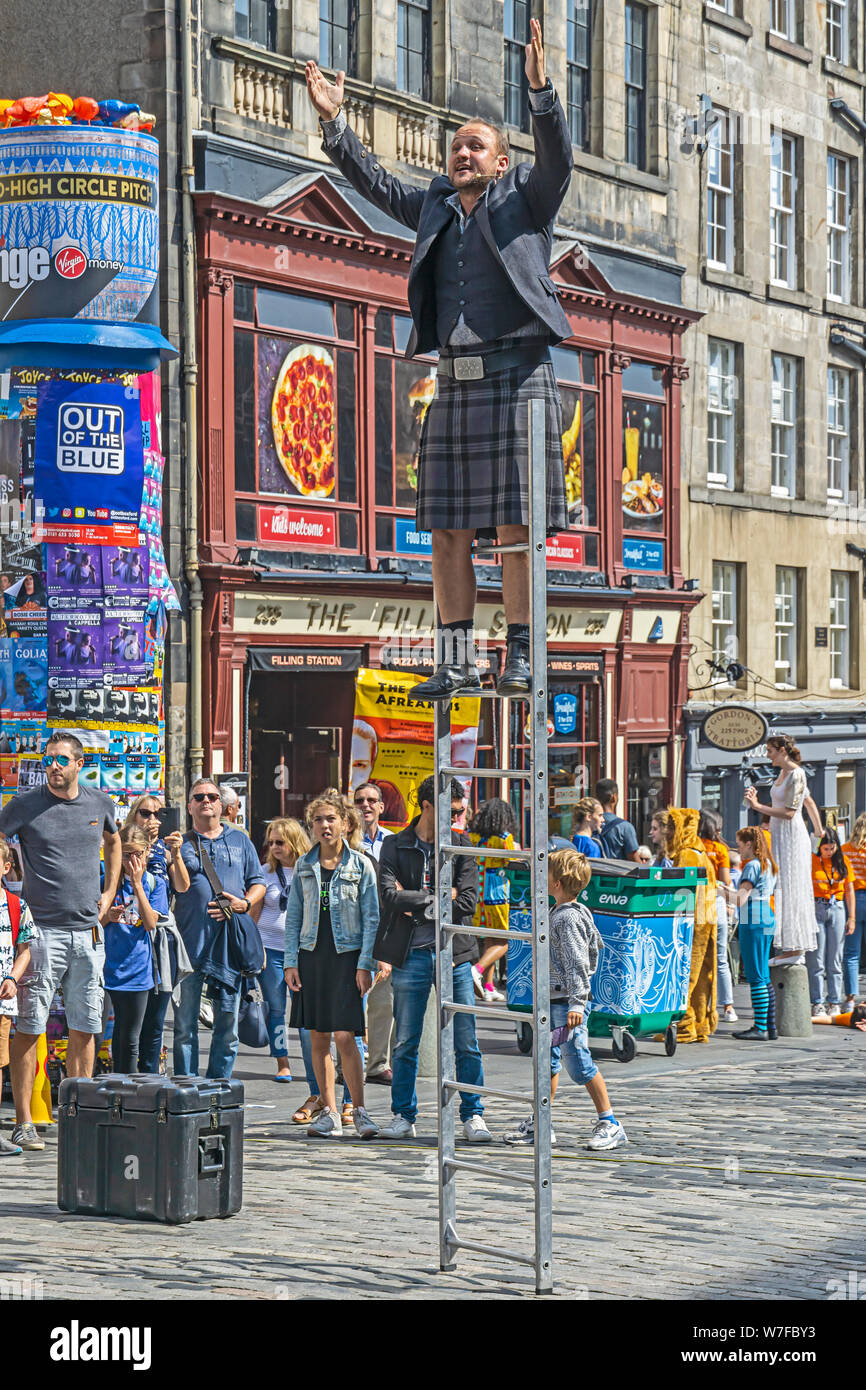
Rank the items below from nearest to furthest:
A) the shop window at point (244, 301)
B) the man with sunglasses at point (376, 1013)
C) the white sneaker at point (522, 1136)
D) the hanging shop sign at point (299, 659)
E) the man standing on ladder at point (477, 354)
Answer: the man standing on ladder at point (477, 354) < the white sneaker at point (522, 1136) < the man with sunglasses at point (376, 1013) < the shop window at point (244, 301) < the hanging shop sign at point (299, 659)

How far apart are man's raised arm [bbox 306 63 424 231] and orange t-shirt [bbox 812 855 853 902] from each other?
10.9m

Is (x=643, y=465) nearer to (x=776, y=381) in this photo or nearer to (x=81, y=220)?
(x=776, y=381)

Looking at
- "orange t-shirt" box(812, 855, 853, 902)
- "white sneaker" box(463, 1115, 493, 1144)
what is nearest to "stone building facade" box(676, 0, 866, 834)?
"orange t-shirt" box(812, 855, 853, 902)

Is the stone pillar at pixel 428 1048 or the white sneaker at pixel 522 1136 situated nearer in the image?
the white sneaker at pixel 522 1136

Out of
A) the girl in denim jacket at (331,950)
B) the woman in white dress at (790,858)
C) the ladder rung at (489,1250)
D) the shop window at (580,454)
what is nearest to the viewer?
the ladder rung at (489,1250)

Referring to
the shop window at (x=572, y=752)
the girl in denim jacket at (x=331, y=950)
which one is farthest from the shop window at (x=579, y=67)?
the girl in denim jacket at (x=331, y=950)

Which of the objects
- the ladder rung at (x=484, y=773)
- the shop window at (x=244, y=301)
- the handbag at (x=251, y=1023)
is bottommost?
the handbag at (x=251, y=1023)

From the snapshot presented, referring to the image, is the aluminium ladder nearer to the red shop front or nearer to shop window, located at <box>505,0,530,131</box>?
the red shop front

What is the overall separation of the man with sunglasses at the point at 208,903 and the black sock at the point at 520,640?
5379 millimetres

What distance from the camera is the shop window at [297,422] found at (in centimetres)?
2080

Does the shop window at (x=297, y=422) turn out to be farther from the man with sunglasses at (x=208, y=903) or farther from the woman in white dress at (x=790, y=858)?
the man with sunglasses at (x=208, y=903)

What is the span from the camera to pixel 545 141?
6473 mm

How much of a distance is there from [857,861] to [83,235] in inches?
340

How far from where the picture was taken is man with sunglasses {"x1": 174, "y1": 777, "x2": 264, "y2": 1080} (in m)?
12.0
